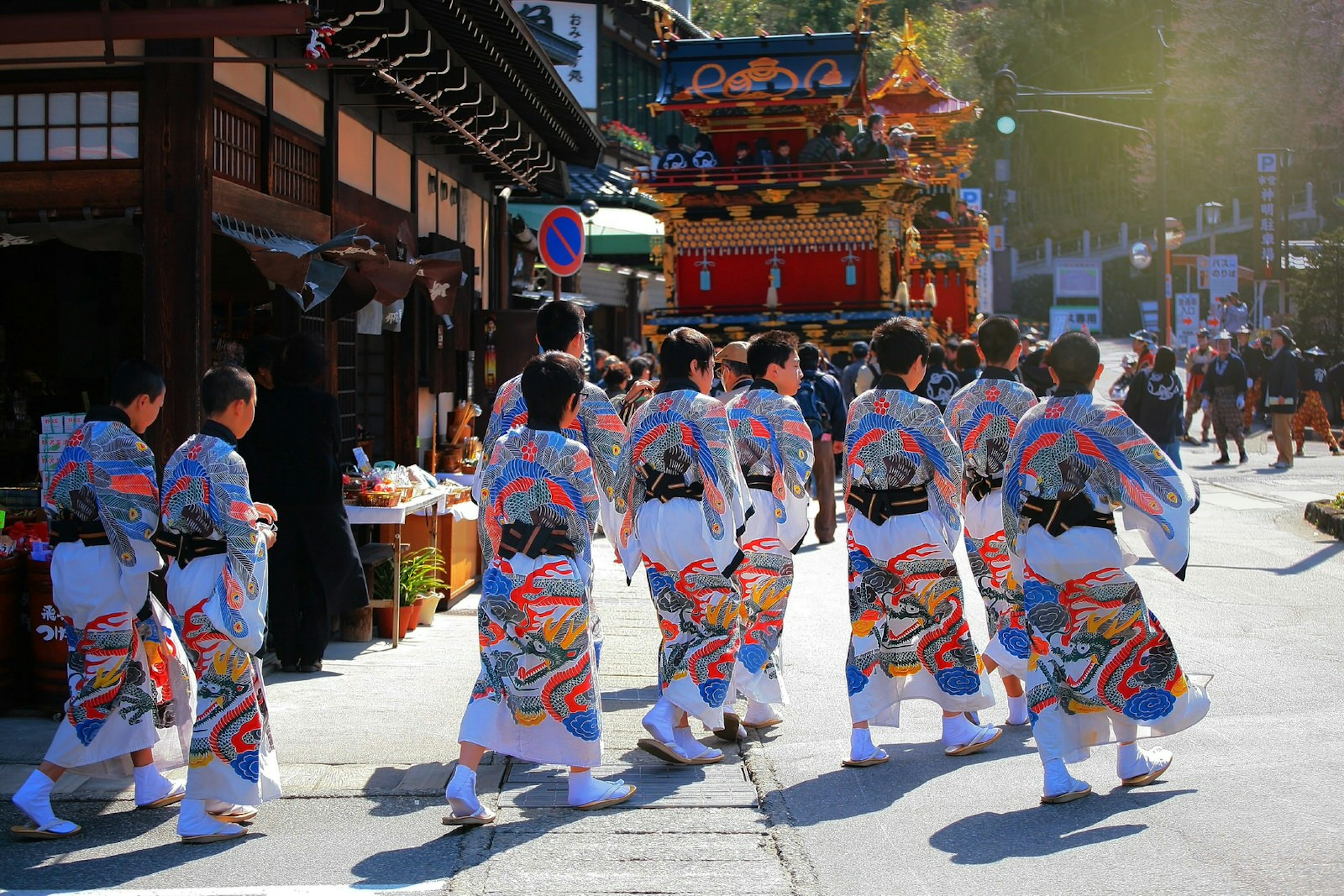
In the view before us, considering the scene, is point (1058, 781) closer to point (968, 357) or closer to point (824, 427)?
point (968, 357)

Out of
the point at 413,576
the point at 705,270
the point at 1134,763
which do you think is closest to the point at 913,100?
the point at 705,270

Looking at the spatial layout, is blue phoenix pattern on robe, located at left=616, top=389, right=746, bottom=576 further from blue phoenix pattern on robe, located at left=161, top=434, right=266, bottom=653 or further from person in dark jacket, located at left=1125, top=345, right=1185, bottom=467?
person in dark jacket, located at left=1125, top=345, right=1185, bottom=467

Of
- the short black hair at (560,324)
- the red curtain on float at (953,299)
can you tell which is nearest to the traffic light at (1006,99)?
the red curtain on float at (953,299)

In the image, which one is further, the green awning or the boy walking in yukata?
the green awning

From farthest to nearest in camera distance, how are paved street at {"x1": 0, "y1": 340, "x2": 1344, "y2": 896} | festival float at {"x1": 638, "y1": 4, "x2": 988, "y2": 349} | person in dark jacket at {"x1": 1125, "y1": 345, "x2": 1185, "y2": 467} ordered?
festival float at {"x1": 638, "y1": 4, "x2": 988, "y2": 349}, person in dark jacket at {"x1": 1125, "y1": 345, "x2": 1185, "y2": 467}, paved street at {"x1": 0, "y1": 340, "x2": 1344, "y2": 896}

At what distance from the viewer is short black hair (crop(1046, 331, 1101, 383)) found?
5711 mm

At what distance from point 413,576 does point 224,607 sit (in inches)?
176

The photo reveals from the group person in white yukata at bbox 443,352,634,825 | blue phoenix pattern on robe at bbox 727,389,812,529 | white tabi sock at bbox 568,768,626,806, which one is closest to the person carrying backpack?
blue phoenix pattern on robe at bbox 727,389,812,529

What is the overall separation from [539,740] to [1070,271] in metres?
41.4

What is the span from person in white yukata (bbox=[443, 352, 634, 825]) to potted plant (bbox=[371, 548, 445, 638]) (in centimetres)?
368

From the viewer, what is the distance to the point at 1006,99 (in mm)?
24109

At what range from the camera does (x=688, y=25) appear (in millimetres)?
32000

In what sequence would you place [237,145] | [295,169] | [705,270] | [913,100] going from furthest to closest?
[913,100] → [705,270] → [295,169] → [237,145]

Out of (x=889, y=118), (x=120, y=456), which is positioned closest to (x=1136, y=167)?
(x=889, y=118)
